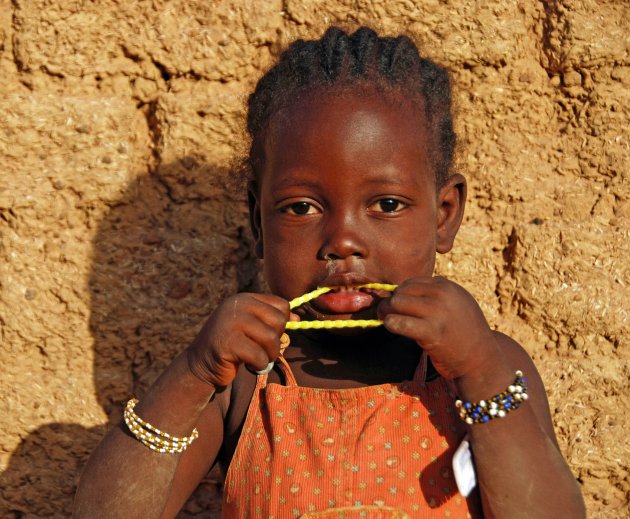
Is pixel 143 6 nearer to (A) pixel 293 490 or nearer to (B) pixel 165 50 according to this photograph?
(B) pixel 165 50

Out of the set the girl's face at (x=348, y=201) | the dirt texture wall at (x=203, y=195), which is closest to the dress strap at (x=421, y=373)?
the girl's face at (x=348, y=201)

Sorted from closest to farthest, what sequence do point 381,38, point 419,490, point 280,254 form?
point 419,490, point 280,254, point 381,38

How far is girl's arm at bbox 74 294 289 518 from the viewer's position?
166 cm

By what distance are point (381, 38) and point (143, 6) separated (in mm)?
663

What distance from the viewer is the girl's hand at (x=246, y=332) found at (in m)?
1.66

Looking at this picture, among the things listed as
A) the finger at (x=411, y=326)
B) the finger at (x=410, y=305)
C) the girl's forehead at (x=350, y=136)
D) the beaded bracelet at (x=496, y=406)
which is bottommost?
the beaded bracelet at (x=496, y=406)

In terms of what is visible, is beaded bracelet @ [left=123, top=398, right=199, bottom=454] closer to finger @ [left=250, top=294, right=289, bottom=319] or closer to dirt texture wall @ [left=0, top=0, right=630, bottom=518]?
finger @ [left=250, top=294, right=289, bottom=319]

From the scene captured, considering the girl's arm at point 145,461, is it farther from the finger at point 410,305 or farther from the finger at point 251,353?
the finger at point 410,305

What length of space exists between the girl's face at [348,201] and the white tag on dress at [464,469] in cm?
32

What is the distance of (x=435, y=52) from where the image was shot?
2270 mm

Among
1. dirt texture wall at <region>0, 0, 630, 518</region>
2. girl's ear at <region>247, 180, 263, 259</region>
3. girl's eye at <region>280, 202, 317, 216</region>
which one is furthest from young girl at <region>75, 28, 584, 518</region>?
dirt texture wall at <region>0, 0, 630, 518</region>

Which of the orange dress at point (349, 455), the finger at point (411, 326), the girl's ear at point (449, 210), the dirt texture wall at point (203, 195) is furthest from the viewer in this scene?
the dirt texture wall at point (203, 195)

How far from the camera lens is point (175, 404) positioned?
69.0 inches

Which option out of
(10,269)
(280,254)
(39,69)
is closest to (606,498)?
(280,254)
